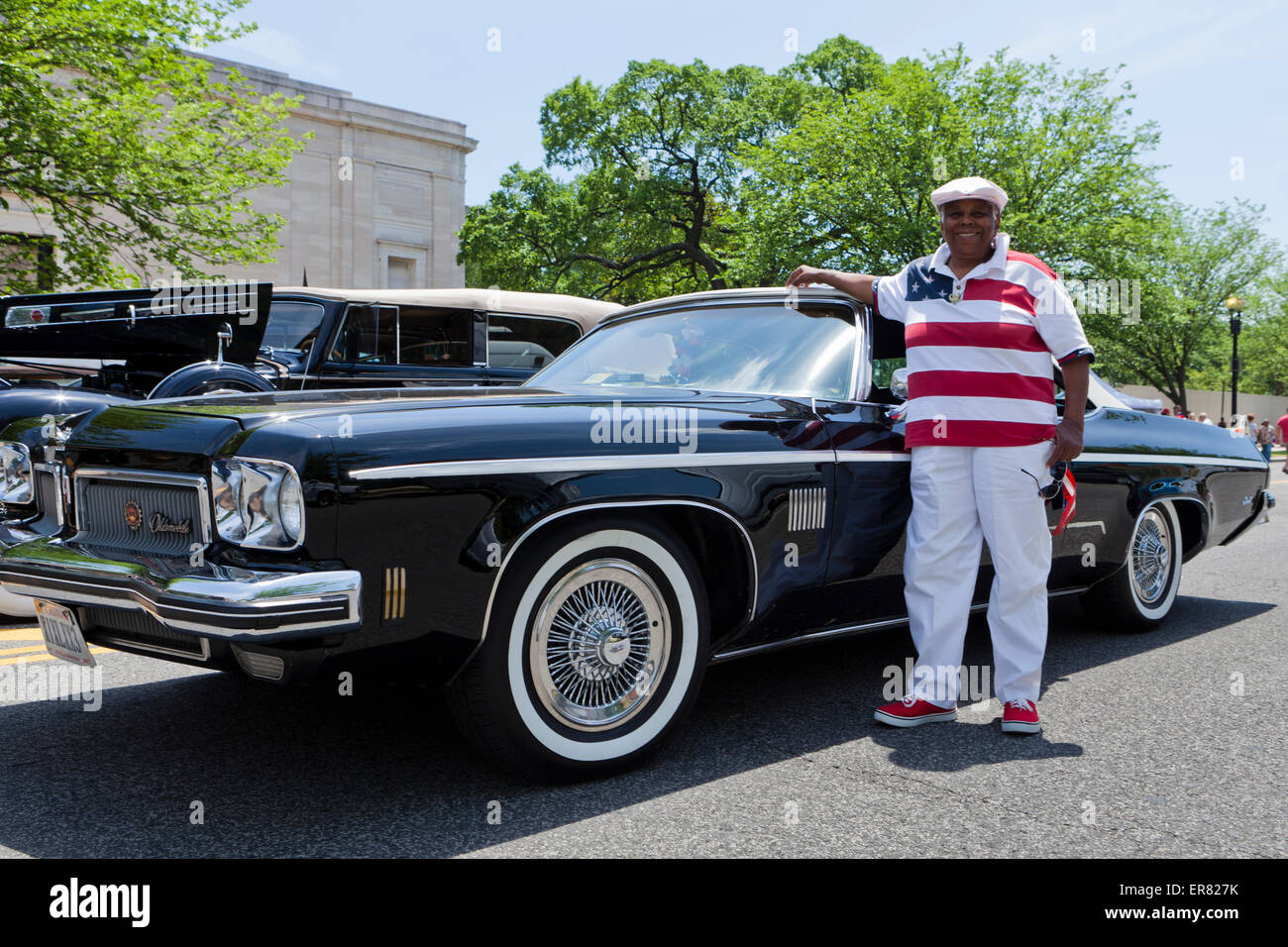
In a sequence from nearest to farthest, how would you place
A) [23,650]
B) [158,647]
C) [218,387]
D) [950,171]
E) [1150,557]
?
[158,647]
[23,650]
[1150,557]
[218,387]
[950,171]

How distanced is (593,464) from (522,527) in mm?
308

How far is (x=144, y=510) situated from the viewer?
3064mm

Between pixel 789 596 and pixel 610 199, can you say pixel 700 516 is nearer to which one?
pixel 789 596

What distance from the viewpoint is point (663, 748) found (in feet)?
11.4

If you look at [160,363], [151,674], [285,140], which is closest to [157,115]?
[285,140]

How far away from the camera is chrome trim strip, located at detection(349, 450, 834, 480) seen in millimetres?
2781

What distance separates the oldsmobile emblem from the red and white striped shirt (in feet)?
7.88

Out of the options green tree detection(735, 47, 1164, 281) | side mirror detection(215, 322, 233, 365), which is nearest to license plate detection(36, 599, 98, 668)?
side mirror detection(215, 322, 233, 365)

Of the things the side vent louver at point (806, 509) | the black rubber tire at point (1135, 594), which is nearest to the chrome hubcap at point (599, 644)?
the side vent louver at point (806, 509)

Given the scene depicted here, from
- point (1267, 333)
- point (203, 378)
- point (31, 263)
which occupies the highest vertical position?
point (1267, 333)

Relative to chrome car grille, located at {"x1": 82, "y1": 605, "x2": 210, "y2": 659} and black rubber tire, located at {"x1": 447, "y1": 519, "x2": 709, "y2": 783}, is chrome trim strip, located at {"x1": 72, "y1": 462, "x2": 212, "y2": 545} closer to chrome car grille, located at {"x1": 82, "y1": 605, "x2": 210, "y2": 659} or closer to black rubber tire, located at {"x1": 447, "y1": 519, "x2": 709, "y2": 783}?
chrome car grille, located at {"x1": 82, "y1": 605, "x2": 210, "y2": 659}

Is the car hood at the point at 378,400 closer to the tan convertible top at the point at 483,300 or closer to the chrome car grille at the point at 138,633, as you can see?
the chrome car grille at the point at 138,633

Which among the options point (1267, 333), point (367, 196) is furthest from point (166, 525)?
point (1267, 333)

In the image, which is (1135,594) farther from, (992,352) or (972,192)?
(972,192)
